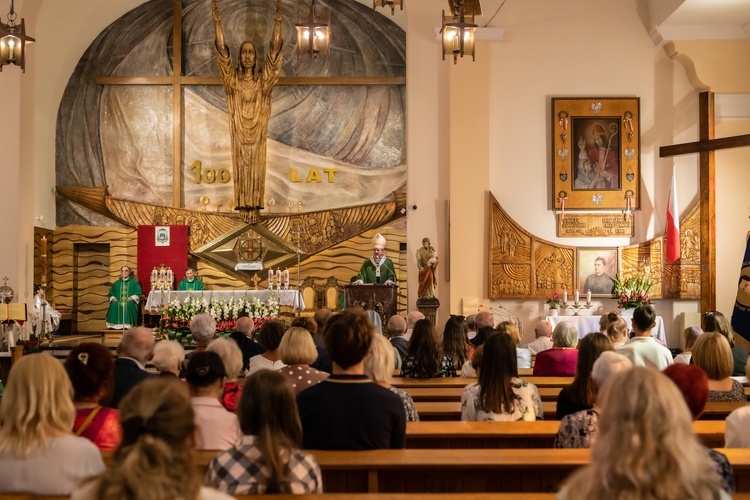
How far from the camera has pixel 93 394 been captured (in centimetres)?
406

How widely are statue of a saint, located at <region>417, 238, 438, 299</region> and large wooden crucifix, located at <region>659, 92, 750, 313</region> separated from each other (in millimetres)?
3880

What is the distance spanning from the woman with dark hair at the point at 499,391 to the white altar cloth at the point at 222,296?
10.3 meters

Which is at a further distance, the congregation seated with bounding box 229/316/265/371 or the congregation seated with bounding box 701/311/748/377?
the congregation seated with bounding box 229/316/265/371

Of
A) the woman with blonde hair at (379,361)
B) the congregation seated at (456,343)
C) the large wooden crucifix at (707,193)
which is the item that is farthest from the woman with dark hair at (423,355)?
the large wooden crucifix at (707,193)

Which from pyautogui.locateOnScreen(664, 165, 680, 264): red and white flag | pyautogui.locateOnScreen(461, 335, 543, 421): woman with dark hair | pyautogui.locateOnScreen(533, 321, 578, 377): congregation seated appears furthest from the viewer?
pyautogui.locateOnScreen(664, 165, 680, 264): red and white flag

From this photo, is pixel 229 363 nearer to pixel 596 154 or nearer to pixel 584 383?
pixel 584 383

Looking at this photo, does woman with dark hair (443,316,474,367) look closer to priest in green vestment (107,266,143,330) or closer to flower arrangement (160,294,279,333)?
flower arrangement (160,294,279,333)

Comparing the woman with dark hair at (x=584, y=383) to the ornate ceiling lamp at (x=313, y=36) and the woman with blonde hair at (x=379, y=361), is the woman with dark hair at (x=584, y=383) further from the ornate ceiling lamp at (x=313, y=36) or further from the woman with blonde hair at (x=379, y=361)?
the ornate ceiling lamp at (x=313, y=36)

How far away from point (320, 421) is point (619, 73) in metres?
12.1

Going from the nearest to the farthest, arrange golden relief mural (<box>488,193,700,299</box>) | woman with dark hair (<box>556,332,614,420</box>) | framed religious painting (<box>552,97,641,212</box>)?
1. woman with dark hair (<box>556,332,614,420</box>)
2. golden relief mural (<box>488,193,700,299</box>)
3. framed religious painting (<box>552,97,641,212</box>)

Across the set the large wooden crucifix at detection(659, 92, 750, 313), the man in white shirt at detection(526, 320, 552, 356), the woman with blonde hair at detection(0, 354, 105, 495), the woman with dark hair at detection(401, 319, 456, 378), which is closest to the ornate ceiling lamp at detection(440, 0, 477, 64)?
the man in white shirt at detection(526, 320, 552, 356)

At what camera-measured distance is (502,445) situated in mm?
4887

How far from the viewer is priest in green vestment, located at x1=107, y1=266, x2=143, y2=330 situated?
61.8 feet

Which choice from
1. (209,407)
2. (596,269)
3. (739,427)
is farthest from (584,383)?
(596,269)
